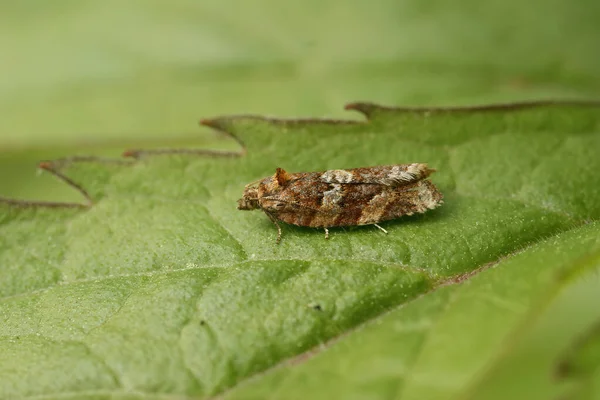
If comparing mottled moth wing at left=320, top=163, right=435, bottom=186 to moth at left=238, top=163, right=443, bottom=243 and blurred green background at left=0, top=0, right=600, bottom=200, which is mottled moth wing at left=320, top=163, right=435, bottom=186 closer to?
moth at left=238, top=163, right=443, bottom=243

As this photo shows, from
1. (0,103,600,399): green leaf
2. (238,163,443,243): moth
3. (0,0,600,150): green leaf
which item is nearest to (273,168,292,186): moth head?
(238,163,443,243): moth

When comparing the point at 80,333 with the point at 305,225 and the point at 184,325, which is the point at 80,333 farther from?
the point at 305,225

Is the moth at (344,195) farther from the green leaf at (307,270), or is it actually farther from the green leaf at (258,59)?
the green leaf at (258,59)

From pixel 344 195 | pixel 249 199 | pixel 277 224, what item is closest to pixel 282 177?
pixel 249 199

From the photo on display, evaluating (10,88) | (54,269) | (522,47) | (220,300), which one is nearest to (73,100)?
(10,88)

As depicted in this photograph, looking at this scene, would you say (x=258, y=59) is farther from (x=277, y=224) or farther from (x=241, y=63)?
(x=277, y=224)

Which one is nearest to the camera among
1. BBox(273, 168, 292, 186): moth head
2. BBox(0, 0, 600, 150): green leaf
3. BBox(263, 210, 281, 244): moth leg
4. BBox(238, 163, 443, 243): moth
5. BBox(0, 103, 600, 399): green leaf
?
BBox(0, 103, 600, 399): green leaf

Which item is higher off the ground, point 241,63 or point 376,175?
point 241,63
